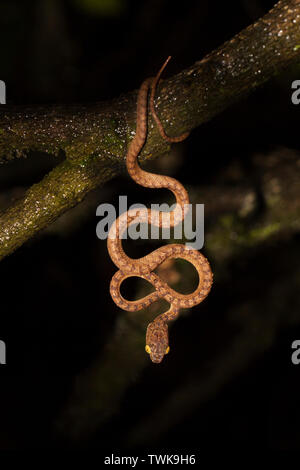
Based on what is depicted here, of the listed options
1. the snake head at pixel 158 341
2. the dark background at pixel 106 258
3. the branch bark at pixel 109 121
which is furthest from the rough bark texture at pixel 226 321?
the branch bark at pixel 109 121

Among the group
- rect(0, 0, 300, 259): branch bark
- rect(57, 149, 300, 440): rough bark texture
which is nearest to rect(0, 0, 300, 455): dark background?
rect(57, 149, 300, 440): rough bark texture

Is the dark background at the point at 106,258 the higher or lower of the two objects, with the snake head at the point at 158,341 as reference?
higher

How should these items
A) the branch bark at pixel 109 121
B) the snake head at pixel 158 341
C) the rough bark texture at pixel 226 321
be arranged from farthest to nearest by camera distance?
the rough bark texture at pixel 226 321 → the snake head at pixel 158 341 → the branch bark at pixel 109 121

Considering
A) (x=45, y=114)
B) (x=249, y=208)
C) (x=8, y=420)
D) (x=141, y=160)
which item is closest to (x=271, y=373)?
(x=249, y=208)

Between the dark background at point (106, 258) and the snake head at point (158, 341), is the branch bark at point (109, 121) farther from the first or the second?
the dark background at point (106, 258)

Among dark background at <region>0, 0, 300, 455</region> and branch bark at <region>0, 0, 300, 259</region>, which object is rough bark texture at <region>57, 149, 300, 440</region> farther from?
branch bark at <region>0, 0, 300, 259</region>
